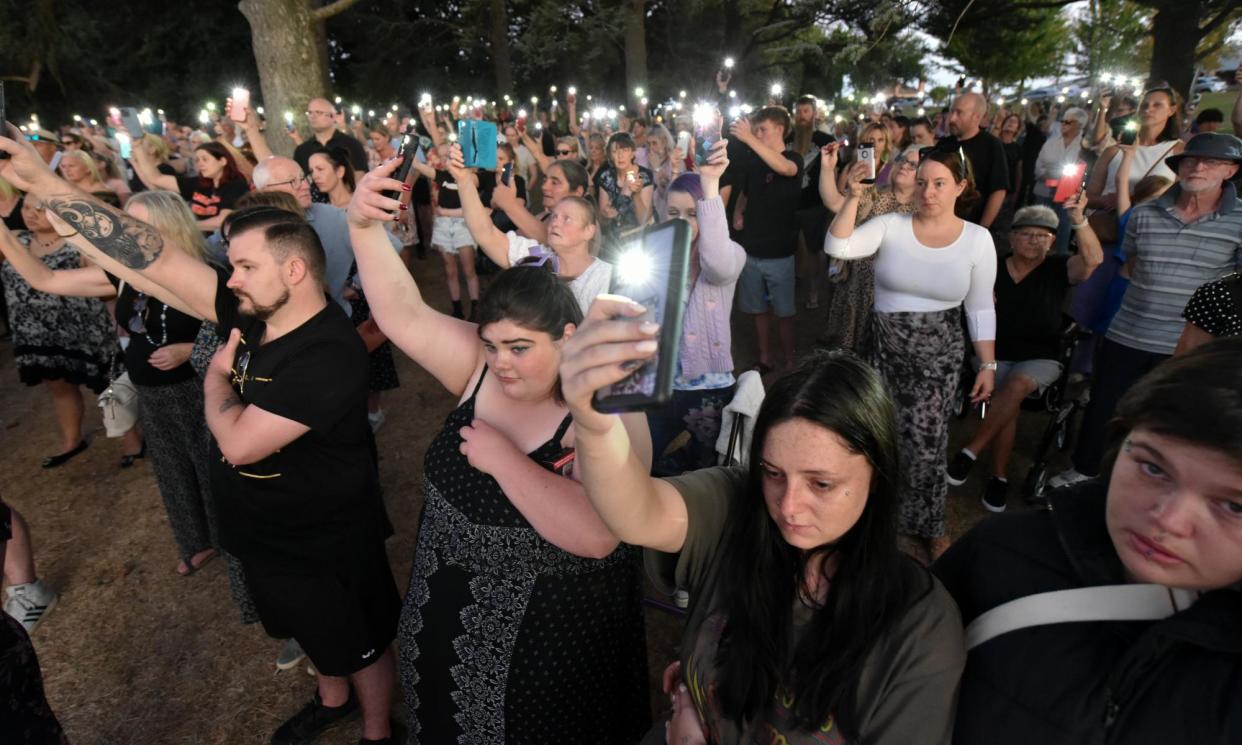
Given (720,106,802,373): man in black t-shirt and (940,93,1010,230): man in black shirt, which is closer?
(940,93,1010,230): man in black shirt

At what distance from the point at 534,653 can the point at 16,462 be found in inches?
223

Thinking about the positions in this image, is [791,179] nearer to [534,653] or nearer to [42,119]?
Answer: [534,653]

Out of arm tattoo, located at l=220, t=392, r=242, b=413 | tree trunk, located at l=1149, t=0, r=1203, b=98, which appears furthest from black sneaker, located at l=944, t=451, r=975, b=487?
tree trunk, located at l=1149, t=0, r=1203, b=98

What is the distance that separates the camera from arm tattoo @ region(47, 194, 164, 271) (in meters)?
2.40

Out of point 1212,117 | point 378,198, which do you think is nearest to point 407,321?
point 378,198

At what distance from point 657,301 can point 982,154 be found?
565 cm

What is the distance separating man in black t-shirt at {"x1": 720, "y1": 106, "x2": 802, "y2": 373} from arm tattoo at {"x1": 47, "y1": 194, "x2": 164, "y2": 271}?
424cm

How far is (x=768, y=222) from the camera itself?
5.67 meters

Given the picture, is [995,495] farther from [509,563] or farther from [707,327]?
[509,563]

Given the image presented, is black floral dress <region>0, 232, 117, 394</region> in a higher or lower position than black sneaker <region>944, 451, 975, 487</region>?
higher

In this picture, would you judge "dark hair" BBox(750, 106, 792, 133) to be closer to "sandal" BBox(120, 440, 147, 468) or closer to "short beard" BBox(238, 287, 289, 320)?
"short beard" BBox(238, 287, 289, 320)

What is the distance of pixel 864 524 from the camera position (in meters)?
1.37

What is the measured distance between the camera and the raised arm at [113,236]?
2373 millimetres

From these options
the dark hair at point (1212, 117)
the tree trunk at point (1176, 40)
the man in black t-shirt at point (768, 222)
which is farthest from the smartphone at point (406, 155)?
the tree trunk at point (1176, 40)
